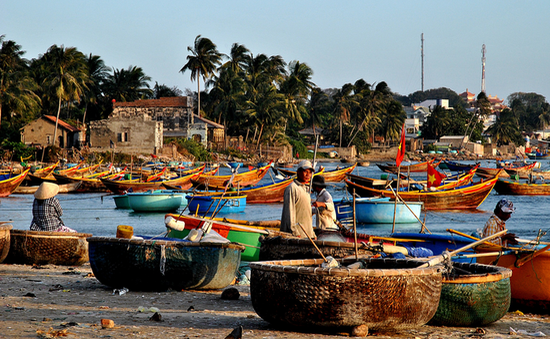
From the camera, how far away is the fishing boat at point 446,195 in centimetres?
2456

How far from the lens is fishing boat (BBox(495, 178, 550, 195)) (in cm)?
3303

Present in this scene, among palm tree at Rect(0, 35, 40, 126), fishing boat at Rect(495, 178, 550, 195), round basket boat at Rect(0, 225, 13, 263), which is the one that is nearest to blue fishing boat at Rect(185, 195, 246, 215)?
round basket boat at Rect(0, 225, 13, 263)

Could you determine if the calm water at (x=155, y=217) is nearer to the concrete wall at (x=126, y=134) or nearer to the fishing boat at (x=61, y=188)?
the fishing boat at (x=61, y=188)

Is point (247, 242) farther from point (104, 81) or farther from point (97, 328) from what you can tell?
point (104, 81)

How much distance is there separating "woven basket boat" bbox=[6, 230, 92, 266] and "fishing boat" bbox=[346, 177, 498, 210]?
1549cm

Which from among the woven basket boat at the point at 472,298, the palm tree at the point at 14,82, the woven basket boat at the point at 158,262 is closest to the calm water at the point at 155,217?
the woven basket boat at the point at 158,262

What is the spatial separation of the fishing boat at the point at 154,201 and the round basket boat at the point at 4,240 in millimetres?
14740

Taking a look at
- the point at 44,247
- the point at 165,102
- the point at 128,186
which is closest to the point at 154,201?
the point at 128,186

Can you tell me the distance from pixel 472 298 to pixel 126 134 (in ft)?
171

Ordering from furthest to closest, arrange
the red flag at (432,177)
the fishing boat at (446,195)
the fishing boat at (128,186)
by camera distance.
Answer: the fishing boat at (128,186), the fishing boat at (446,195), the red flag at (432,177)

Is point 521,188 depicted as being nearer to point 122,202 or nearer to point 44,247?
point 122,202

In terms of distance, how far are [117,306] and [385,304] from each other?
10.5 ft

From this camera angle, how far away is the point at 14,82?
50.7m

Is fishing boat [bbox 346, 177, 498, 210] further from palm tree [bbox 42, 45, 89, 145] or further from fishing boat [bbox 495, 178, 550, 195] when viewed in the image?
palm tree [bbox 42, 45, 89, 145]
